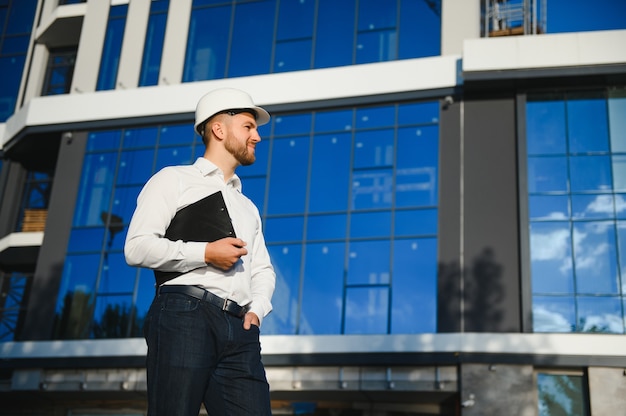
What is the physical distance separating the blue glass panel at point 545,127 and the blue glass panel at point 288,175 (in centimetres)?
538

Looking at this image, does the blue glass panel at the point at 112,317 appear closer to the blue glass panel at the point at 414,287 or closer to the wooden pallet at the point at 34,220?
the wooden pallet at the point at 34,220

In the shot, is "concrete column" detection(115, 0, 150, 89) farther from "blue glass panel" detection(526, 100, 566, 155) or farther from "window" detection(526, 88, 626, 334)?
"window" detection(526, 88, 626, 334)

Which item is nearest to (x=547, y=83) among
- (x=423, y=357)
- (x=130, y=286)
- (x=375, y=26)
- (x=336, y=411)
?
(x=375, y=26)

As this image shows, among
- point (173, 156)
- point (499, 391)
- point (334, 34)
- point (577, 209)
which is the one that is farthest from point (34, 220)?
point (577, 209)

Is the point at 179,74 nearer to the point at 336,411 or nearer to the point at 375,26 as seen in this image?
the point at 375,26

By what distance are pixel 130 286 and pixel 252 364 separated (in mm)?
18674

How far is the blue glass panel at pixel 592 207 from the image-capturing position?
19406 mm

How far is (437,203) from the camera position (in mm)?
20281

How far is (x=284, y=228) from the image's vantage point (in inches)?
833

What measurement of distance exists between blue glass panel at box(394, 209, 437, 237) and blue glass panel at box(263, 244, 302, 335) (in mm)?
2448

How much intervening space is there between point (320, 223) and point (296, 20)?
5788 mm

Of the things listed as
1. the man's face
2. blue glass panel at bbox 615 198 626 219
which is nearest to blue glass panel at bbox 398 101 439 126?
blue glass panel at bbox 615 198 626 219

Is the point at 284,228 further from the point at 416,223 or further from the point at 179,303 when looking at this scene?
the point at 179,303

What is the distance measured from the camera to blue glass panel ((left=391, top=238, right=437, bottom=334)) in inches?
761
